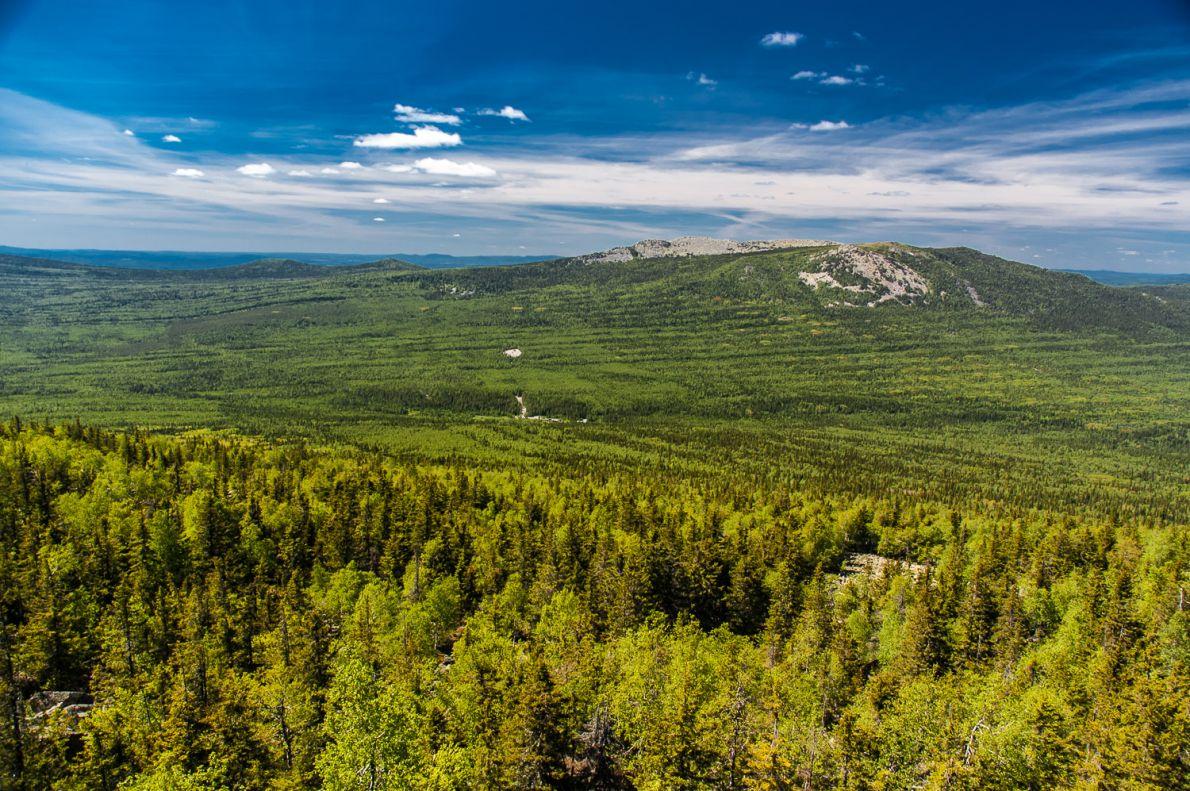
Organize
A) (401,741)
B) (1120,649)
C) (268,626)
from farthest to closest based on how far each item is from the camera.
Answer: (268,626) → (1120,649) → (401,741)

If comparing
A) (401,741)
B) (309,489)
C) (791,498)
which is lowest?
(791,498)

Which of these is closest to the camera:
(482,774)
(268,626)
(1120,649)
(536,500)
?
(482,774)

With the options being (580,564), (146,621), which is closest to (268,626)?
(146,621)

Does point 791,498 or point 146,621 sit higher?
point 146,621

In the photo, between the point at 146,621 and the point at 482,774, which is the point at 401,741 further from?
the point at 146,621

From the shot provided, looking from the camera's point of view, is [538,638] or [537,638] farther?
[537,638]

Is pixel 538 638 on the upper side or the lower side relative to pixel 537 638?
upper

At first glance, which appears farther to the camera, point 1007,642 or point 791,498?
point 791,498
